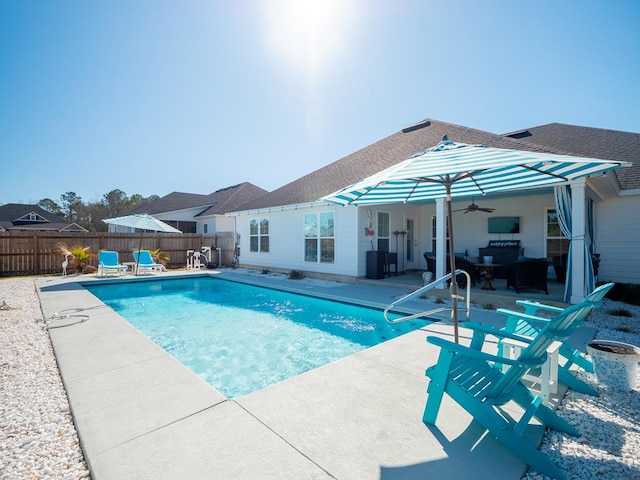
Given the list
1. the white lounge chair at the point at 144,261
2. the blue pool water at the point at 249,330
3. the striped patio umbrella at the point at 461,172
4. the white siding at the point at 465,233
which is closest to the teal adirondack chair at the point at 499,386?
the striped patio umbrella at the point at 461,172

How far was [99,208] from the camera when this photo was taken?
43.3 m

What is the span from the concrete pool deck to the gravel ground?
12 cm

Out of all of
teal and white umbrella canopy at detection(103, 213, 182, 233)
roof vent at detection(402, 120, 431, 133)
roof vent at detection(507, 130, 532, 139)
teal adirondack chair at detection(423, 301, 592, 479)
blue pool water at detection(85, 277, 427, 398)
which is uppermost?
roof vent at detection(402, 120, 431, 133)

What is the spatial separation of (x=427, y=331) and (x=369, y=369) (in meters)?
1.93

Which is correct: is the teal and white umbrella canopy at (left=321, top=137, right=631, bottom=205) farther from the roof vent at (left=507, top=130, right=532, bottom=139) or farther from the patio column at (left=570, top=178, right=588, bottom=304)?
the roof vent at (left=507, top=130, right=532, bottom=139)

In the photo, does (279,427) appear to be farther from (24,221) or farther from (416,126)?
(24,221)

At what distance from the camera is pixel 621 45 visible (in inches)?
300

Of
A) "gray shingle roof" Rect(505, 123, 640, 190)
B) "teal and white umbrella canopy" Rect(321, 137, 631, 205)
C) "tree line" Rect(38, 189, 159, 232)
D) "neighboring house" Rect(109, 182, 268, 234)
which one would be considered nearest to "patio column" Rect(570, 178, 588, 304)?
"gray shingle roof" Rect(505, 123, 640, 190)

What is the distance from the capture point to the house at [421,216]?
8953 mm

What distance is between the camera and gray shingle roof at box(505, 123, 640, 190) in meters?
9.04

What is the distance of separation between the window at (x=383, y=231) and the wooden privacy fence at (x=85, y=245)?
8659 mm

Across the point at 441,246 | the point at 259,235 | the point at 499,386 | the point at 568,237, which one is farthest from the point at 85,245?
the point at 568,237

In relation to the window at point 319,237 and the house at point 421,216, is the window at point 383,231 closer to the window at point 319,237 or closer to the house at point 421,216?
the house at point 421,216

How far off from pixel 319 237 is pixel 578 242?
24.8 ft
